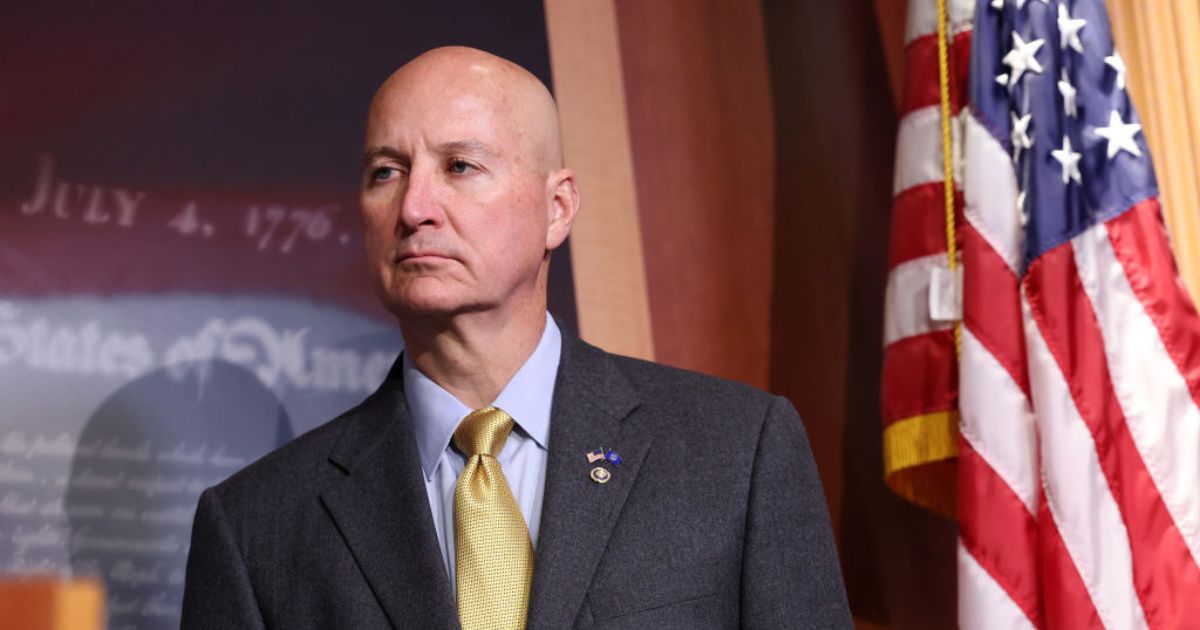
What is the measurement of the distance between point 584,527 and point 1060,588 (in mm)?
990

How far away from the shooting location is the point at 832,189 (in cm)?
328

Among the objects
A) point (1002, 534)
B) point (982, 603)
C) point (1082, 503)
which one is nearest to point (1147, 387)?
point (1082, 503)

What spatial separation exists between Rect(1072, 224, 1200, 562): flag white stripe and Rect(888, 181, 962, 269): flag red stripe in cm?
33

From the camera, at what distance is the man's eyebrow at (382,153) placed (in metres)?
2.03

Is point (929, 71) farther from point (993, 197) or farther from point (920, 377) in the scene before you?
point (920, 377)

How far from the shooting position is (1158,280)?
7.97ft

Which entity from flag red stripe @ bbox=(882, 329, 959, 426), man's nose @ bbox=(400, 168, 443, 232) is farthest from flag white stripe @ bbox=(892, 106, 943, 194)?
man's nose @ bbox=(400, 168, 443, 232)

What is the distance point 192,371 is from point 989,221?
59.3 inches

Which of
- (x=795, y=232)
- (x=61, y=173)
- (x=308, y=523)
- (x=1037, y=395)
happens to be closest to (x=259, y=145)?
(x=61, y=173)

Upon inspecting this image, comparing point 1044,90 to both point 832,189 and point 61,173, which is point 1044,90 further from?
point 61,173

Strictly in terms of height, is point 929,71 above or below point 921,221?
above

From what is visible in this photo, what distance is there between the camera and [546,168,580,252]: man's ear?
2.15 meters

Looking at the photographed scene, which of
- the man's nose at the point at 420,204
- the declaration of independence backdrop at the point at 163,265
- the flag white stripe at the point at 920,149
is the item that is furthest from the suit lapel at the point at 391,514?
the flag white stripe at the point at 920,149

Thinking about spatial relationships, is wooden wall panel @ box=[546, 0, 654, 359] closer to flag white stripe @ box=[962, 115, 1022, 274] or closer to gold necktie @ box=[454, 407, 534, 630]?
flag white stripe @ box=[962, 115, 1022, 274]
